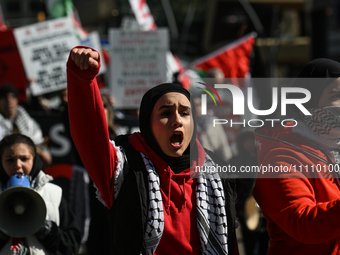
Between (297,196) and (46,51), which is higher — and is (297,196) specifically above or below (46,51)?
below

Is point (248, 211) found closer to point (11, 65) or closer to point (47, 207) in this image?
point (47, 207)

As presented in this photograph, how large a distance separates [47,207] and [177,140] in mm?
1188

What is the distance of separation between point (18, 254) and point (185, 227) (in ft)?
3.94

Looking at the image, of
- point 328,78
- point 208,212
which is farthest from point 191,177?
point 328,78

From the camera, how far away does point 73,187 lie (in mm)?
5797

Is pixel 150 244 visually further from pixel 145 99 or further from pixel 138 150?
pixel 145 99

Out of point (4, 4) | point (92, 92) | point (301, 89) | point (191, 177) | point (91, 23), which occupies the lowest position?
point (191, 177)

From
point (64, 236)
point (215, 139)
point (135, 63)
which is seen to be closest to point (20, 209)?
point (64, 236)

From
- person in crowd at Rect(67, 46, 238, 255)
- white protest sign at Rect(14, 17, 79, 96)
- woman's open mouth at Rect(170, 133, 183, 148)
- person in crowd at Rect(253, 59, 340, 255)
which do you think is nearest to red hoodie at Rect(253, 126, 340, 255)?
person in crowd at Rect(253, 59, 340, 255)

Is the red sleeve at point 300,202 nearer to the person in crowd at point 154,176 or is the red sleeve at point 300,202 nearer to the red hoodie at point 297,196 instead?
the red hoodie at point 297,196

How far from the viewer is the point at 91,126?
2.17m

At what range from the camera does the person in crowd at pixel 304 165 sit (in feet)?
7.30

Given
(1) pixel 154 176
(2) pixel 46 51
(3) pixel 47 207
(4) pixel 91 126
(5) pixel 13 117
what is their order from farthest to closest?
(2) pixel 46 51 → (5) pixel 13 117 → (3) pixel 47 207 → (1) pixel 154 176 → (4) pixel 91 126

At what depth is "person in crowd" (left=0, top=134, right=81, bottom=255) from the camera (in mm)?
3059
